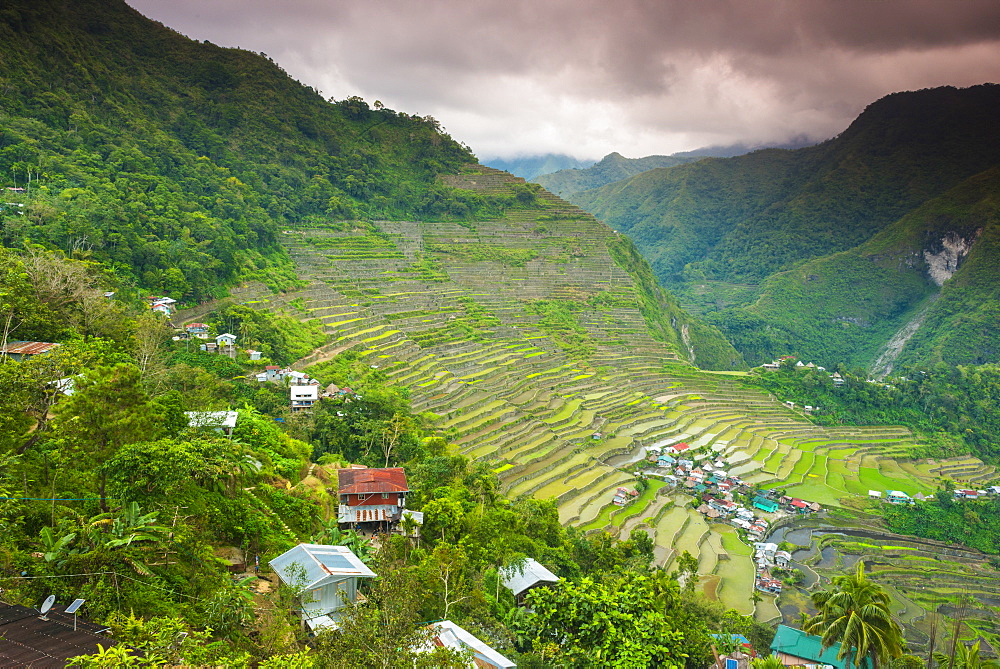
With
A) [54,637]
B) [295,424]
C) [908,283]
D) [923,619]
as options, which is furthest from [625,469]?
[908,283]

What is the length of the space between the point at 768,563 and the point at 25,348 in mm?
23496

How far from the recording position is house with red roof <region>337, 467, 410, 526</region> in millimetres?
Result: 13359

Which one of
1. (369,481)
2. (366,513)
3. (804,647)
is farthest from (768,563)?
(369,481)

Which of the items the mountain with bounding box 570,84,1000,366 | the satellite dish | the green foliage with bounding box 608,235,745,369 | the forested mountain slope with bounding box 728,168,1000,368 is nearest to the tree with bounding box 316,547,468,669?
the satellite dish

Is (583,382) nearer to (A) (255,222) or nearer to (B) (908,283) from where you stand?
(A) (255,222)

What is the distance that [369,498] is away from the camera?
13.5m

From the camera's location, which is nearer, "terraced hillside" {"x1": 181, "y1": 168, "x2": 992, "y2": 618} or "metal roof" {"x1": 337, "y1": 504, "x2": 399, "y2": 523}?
"metal roof" {"x1": 337, "y1": 504, "x2": 399, "y2": 523}

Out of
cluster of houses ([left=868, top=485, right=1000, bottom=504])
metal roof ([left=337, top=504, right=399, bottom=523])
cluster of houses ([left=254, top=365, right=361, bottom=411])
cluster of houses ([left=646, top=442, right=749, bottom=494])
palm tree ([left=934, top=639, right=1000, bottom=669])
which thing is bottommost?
cluster of houses ([left=868, top=485, right=1000, bottom=504])

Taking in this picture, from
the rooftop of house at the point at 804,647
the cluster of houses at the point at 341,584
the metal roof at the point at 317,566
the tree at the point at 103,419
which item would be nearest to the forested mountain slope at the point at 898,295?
the rooftop of house at the point at 804,647

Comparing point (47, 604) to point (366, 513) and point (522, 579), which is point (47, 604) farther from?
point (522, 579)

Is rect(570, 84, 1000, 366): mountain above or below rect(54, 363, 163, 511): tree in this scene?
above

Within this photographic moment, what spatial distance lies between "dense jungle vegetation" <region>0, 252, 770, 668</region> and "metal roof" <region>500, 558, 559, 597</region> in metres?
0.22

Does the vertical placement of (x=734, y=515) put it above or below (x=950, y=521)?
above

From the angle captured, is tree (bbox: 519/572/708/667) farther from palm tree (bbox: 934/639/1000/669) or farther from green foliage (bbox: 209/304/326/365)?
green foliage (bbox: 209/304/326/365)
